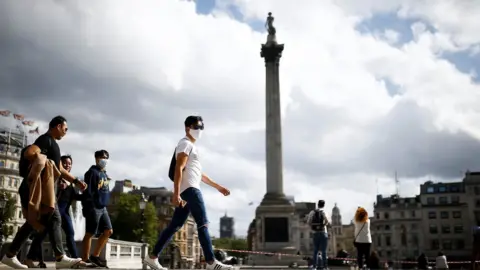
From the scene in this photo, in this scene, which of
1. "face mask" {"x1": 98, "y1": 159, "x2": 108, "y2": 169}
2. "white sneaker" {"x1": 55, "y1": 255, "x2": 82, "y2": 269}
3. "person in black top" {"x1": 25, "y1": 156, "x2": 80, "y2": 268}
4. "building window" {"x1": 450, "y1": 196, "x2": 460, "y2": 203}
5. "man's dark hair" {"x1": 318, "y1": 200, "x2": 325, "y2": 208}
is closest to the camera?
"white sneaker" {"x1": 55, "y1": 255, "x2": 82, "y2": 269}

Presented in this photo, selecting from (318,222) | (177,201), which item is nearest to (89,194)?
(177,201)

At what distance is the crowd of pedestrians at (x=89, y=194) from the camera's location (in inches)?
253

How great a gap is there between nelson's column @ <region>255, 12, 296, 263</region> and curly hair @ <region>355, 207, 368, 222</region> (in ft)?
68.8

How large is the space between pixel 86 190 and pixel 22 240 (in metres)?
1.48

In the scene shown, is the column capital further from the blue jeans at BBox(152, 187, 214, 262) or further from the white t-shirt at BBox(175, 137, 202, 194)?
the blue jeans at BBox(152, 187, 214, 262)

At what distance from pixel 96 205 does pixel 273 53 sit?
33.0m

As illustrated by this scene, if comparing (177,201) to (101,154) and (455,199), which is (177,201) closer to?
(101,154)

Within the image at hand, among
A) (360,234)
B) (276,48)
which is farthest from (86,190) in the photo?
(276,48)

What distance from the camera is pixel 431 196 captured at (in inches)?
3489

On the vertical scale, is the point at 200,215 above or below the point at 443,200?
below

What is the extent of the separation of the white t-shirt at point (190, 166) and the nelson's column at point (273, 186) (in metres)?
27.4

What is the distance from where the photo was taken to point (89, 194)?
836 centimetres

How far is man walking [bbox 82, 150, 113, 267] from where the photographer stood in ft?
27.2

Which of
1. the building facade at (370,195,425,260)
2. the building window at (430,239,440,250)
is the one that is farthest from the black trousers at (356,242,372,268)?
the building window at (430,239,440,250)
